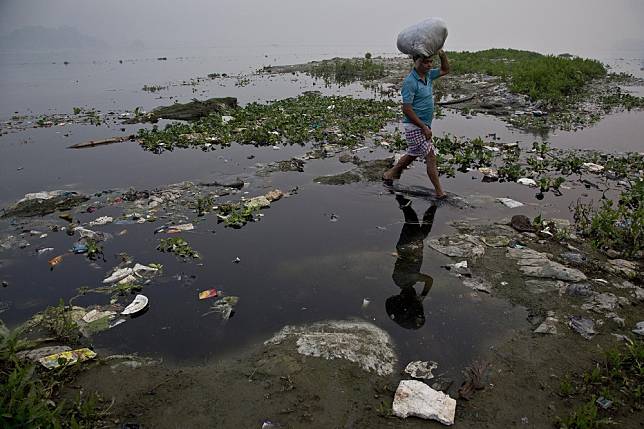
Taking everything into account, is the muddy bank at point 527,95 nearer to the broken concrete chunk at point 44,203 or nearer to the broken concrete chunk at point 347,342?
the broken concrete chunk at point 347,342

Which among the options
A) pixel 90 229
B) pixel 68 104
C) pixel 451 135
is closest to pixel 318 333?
pixel 90 229

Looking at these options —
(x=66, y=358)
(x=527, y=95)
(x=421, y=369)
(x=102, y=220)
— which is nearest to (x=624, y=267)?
(x=421, y=369)

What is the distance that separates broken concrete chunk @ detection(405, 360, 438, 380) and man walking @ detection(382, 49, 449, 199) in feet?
10.5

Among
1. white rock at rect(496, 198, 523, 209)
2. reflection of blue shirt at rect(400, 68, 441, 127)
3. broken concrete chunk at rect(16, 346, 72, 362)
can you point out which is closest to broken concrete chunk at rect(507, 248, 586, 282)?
white rock at rect(496, 198, 523, 209)

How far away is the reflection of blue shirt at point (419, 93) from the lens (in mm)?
5246

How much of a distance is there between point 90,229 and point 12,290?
50.2 inches

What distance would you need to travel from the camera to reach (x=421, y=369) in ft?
9.21

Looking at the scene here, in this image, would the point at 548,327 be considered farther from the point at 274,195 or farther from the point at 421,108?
the point at 274,195

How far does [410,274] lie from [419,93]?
2.61 m

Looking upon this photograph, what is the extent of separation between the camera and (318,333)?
3168mm

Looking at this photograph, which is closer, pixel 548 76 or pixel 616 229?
pixel 616 229

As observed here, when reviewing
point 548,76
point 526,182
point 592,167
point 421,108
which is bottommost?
point 526,182

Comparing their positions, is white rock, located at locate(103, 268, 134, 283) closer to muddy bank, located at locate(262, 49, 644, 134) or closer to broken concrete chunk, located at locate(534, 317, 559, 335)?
broken concrete chunk, located at locate(534, 317, 559, 335)

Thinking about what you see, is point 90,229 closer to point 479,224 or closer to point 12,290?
point 12,290
